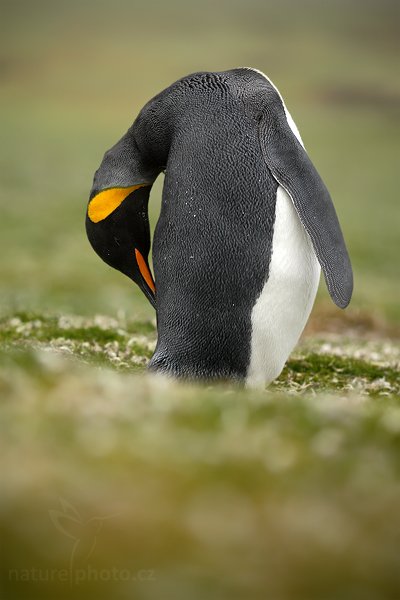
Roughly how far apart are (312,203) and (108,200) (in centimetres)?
162

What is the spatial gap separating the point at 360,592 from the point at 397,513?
419 mm

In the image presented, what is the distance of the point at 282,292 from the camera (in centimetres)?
612

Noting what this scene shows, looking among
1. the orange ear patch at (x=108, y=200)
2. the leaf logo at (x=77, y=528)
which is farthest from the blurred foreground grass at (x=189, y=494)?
the orange ear patch at (x=108, y=200)

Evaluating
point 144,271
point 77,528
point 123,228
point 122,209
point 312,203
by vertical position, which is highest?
point 312,203

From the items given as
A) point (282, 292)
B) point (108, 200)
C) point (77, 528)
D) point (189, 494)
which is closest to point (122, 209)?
point (108, 200)

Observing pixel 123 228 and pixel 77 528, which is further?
pixel 123 228

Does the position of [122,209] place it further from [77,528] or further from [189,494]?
[77,528]

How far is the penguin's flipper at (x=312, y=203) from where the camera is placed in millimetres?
5971

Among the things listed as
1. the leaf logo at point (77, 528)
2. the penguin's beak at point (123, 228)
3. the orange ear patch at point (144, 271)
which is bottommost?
the leaf logo at point (77, 528)

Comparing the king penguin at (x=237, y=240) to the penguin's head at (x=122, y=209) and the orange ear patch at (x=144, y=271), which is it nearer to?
the penguin's head at (x=122, y=209)

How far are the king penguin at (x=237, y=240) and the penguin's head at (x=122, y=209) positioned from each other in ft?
1.49

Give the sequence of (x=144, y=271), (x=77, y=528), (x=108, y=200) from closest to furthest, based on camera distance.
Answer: (x=77, y=528) < (x=108, y=200) < (x=144, y=271)

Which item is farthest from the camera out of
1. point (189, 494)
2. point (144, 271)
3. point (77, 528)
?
point (144, 271)

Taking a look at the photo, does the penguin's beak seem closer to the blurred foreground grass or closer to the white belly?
the white belly
